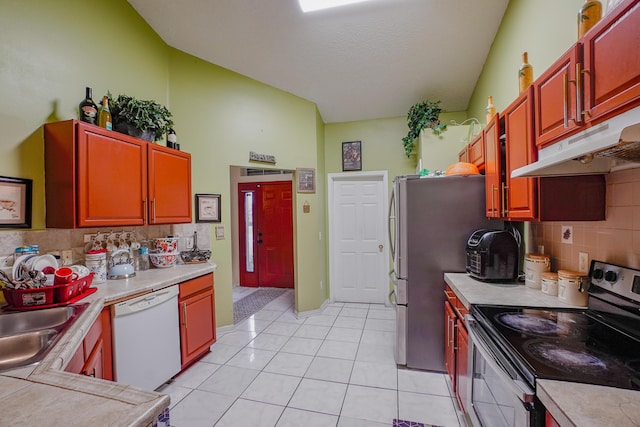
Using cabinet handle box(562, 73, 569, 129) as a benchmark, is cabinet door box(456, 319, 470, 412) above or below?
below

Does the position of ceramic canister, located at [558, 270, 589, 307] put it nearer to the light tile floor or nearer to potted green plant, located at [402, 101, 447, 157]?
the light tile floor

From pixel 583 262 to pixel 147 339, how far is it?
9.11ft

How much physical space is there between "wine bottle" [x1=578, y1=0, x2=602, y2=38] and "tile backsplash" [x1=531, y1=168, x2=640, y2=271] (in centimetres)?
66

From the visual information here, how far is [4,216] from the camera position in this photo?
1.58 meters

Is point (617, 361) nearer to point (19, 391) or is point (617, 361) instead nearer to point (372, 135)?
point (19, 391)

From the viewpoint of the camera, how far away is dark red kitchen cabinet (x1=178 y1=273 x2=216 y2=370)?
7.43 feet

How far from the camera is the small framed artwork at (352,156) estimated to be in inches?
165

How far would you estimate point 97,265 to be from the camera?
1.96 meters

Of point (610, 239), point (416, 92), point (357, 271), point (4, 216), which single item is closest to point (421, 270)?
point (610, 239)

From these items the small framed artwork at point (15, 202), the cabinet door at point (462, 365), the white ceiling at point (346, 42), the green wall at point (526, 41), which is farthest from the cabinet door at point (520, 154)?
the small framed artwork at point (15, 202)

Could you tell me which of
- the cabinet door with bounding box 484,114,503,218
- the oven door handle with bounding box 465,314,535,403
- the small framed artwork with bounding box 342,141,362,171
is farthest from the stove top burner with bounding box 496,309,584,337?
the small framed artwork with bounding box 342,141,362,171

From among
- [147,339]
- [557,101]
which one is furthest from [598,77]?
[147,339]

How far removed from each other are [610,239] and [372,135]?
321cm

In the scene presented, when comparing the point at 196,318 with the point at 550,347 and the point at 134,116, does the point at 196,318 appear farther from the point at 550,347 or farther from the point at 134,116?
the point at 550,347
